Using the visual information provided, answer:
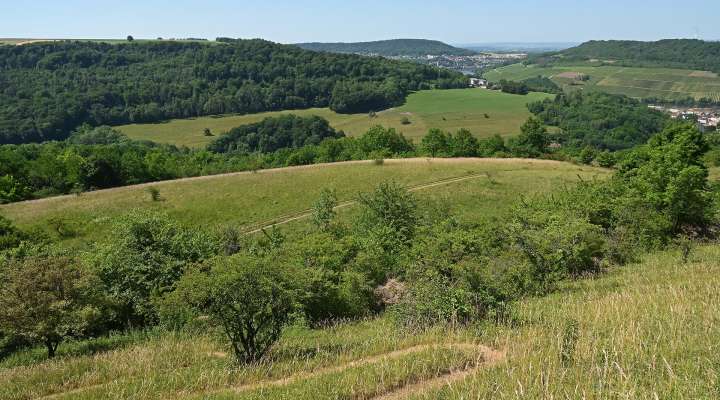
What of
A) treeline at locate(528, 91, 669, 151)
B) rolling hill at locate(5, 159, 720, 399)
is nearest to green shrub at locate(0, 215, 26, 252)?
rolling hill at locate(5, 159, 720, 399)

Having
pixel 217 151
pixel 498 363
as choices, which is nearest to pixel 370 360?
pixel 498 363

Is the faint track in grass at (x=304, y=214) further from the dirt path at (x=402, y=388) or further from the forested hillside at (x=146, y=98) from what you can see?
the forested hillside at (x=146, y=98)

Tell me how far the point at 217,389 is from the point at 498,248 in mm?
18462

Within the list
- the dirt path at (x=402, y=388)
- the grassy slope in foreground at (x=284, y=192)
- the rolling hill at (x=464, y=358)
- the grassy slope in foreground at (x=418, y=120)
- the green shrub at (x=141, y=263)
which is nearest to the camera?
the rolling hill at (x=464, y=358)

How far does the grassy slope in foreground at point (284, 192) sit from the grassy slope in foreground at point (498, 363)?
35598mm

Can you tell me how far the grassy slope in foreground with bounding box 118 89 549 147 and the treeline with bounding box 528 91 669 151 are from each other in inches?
410

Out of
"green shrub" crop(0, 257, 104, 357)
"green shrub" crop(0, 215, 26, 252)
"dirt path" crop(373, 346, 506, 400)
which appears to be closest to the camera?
"dirt path" crop(373, 346, 506, 400)

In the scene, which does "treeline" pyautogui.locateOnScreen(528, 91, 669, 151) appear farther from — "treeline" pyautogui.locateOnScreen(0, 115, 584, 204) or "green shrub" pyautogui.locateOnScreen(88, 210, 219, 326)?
"green shrub" pyautogui.locateOnScreen(88, 210, 219, 326)

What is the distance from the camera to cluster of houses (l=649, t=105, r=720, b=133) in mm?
141025

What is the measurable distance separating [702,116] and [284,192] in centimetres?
16616

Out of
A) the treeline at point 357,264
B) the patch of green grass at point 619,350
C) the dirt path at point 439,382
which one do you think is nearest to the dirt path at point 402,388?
the dirt path at point 439,382

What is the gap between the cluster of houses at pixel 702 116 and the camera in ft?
463

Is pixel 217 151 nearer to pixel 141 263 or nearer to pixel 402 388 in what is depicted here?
pixel 141 263

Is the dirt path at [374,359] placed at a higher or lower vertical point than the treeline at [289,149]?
higher
